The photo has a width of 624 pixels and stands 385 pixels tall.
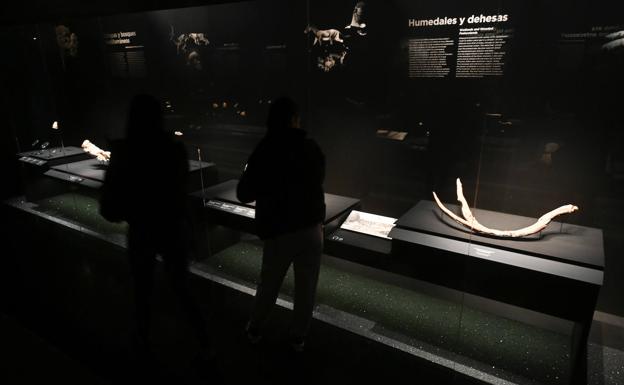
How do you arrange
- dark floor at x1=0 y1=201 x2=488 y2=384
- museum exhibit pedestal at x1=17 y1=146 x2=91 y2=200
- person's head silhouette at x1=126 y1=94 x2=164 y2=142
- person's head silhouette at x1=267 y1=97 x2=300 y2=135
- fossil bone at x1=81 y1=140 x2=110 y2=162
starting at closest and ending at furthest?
person's head silhouette at x1=126 y1=94 x2=164 y2=142, person's head silhouette at x1=267 y1=97 x2=300 y2=135, dark floor at x1=0 y1=201 x2=488 y2=384, fossil bone at x1=81 y1=140 x2=110 y2=162, museum exhibit pedestal at x1=17 y1=146 x2=91 y2=200

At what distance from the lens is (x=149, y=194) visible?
2.05 metres

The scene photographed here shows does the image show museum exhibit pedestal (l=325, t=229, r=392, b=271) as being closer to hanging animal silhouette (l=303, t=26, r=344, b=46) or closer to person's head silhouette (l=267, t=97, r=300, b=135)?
person's head silhouette (l=267, t=97, r=300, b=135)

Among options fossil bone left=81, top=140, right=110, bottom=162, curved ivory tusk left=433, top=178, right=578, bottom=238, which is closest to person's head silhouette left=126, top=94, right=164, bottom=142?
curved ivory tusk left=433, top=178, right=578, bottom=238

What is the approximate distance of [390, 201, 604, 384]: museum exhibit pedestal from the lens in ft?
7.59

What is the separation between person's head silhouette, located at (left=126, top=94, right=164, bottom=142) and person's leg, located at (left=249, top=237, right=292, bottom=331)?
2.82ft

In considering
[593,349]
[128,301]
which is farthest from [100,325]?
[593,349]

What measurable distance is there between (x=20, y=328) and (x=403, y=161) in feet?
10.8

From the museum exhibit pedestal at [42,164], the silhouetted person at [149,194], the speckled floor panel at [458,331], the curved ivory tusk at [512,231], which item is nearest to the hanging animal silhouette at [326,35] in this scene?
the curved ivory tusk at [512,231]

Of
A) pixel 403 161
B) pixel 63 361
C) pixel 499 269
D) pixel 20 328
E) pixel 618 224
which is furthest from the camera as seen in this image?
pixel 403 161

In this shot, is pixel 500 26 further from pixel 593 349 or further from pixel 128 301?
pixel 128 301

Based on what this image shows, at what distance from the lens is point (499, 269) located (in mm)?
2498

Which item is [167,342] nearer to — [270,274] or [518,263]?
[270,274]

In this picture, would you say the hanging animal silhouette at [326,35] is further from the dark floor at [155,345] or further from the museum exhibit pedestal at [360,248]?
the dark floor at [155,345]

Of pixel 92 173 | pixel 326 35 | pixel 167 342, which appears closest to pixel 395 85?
pixel 326 35
